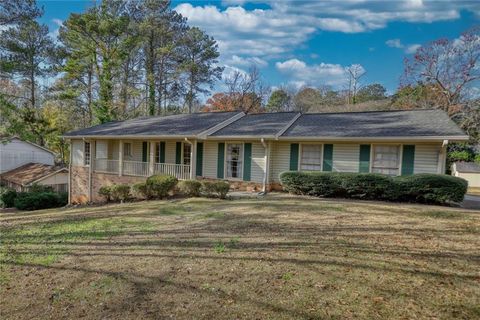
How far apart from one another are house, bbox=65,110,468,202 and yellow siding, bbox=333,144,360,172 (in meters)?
0.04

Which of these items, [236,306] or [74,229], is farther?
[74,229]

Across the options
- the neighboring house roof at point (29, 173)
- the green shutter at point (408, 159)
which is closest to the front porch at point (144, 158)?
the neighboring house roof at point (29, 173)

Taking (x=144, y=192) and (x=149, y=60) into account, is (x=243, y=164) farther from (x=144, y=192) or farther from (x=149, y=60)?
(x=149, y=60)

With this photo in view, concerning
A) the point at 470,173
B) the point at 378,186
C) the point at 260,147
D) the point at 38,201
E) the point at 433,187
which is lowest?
A: the point at 38,201

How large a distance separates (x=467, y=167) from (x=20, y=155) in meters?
35.2

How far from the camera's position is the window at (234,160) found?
14453mm

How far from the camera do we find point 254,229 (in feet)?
21.4

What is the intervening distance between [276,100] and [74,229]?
36.3 meters

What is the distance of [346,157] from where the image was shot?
12484 millimetres

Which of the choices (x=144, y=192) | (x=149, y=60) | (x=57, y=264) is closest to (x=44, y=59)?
(x=149, y=60)

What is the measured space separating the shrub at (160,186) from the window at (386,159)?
813 centimetres

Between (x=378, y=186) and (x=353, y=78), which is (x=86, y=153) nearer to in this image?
(x=378, y=186)


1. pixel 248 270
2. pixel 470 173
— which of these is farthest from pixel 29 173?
pixel 470 173

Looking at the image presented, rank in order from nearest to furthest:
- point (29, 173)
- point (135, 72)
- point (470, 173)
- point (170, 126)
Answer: point (170, 126)
point (470, 173)
point (29, 173)
point (135, 72)
